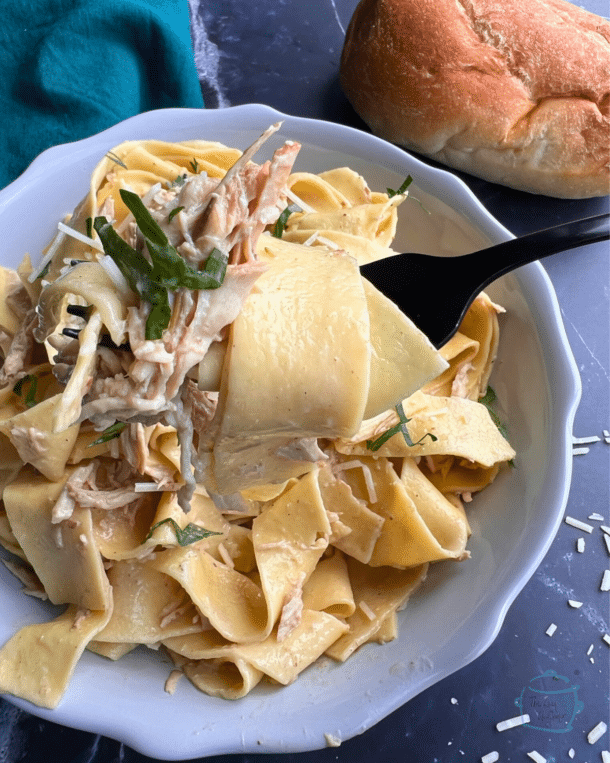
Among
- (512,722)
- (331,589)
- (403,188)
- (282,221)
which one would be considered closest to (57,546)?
(331,589)

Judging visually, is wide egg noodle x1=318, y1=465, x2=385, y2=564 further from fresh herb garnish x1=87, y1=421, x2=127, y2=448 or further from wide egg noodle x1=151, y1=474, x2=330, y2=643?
fresh herb garnish x1=87, y1=421, x2=127, y2=448

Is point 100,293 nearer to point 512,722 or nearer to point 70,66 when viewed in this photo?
point 512,722

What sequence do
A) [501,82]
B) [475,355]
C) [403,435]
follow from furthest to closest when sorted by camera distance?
[501,82], [475,355], [403,435]

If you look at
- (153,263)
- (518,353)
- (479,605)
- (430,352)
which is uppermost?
(153,263)

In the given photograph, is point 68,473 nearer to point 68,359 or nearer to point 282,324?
point 68,359

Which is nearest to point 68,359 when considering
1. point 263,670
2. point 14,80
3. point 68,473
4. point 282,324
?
point 282,324
